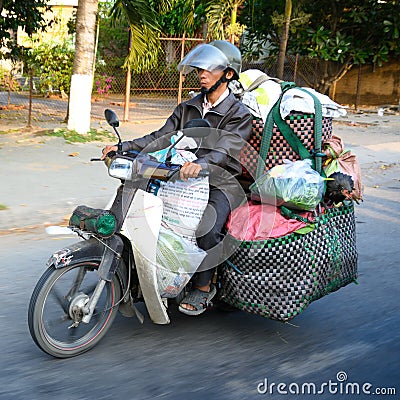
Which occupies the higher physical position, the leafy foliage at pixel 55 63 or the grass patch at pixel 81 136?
the leafy foliage at pixel 55 63

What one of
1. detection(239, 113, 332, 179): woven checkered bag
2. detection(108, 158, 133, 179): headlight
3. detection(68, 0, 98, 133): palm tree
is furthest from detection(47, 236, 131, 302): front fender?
detection(68, 0, 98, 133): palm tree

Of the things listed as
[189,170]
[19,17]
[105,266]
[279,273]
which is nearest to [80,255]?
[105,266]

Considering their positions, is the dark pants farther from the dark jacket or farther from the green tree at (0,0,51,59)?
the green tree at (0,0,51,59)

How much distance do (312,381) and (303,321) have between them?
0.90m

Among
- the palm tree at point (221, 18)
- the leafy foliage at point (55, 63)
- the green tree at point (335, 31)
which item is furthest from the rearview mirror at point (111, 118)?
the leafy foliage at point (55, 63)

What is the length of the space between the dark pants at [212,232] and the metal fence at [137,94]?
1003 cm

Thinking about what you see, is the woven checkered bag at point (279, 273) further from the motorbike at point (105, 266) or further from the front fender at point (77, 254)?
the front fender at point (77, 254)

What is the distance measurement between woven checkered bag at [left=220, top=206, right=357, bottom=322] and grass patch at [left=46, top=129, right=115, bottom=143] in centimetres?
799

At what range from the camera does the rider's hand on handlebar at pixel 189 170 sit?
3645mm

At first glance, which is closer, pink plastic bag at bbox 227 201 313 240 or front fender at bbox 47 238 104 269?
front fender at bbox 47 238 104 269

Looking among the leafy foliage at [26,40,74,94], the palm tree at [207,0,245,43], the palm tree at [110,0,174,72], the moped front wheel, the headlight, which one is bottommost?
the moped front wheel

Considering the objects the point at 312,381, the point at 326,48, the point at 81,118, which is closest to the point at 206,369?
the point at 312,381

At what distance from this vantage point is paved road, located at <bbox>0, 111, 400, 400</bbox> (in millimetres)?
3574

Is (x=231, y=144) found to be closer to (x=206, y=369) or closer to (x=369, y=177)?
(x=206, y=369)
